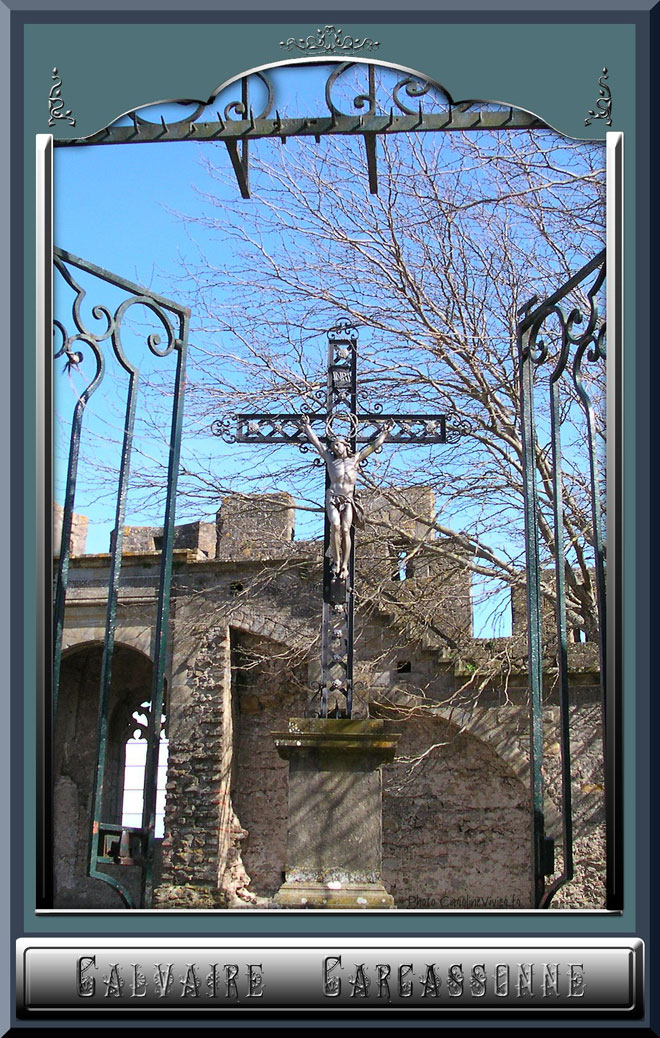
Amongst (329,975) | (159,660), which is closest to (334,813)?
(329,975)

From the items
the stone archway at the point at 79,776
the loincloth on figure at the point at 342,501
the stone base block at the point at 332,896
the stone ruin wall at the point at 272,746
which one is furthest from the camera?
the stone archway at the point at 79,776

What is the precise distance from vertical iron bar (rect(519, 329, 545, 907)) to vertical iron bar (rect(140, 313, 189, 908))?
5.36ft

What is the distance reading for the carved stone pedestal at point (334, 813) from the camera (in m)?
5.67

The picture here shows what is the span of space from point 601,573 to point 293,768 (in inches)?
62.2

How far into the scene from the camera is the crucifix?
623 centimetres

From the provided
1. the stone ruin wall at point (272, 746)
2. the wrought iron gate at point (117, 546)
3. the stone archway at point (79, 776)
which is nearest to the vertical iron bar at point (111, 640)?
the wrought iron gate at point (117, 546)

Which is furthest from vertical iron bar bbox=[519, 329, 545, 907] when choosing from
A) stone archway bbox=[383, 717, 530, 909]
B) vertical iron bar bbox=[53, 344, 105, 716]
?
stone archway bbox=[383, 717, 530, 909]

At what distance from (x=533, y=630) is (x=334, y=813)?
4.17 ft

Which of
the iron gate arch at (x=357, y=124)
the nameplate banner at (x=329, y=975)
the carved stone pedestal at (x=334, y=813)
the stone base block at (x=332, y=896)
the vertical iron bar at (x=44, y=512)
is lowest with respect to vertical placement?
→ the nameplate banner at (x=329, y=975)

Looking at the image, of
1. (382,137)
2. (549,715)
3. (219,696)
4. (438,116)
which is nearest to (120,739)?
(219,696)

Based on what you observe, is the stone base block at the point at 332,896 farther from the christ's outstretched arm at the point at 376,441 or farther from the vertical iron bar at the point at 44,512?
the christ's outstretched arm at the point at 376,441

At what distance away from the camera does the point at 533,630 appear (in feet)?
20.1

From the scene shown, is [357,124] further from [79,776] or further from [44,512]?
[79,776]
